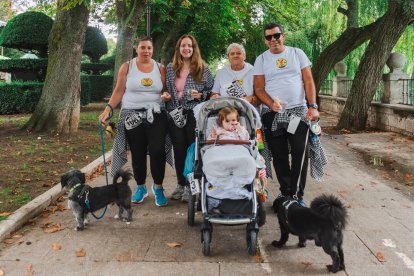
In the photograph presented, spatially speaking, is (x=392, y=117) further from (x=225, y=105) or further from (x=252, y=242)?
(x=252, y=242)

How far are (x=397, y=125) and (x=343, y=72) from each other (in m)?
7.31

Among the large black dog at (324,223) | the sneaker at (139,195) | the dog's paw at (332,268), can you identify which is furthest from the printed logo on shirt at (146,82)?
the dog's paw at (332,268)

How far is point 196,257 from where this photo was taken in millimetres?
4301

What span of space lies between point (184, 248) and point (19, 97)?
51.2 feet

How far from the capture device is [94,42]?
25203 mm

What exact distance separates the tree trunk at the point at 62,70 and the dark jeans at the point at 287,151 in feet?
23.7

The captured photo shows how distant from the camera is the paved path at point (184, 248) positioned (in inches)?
159

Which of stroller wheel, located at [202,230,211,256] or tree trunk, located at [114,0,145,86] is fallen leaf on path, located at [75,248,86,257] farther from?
tree trunk, located at [114,0,145,86]

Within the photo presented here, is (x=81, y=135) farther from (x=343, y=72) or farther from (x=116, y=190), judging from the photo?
(x=343, y=72)

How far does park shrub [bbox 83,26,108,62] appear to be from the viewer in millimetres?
24892

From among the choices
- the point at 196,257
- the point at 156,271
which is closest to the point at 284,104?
the point at 196,257

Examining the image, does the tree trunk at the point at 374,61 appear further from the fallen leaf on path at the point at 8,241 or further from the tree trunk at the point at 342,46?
the fallen leaf on path at the point at 8,241

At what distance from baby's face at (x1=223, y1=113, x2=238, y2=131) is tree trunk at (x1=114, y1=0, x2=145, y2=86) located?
10.2m

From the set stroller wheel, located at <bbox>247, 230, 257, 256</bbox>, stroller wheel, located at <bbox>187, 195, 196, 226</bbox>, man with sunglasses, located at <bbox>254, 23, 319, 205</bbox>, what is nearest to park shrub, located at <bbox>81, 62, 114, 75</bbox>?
man with sunglasses, located at <bbox>254, 23, 319, 205</bbox>
